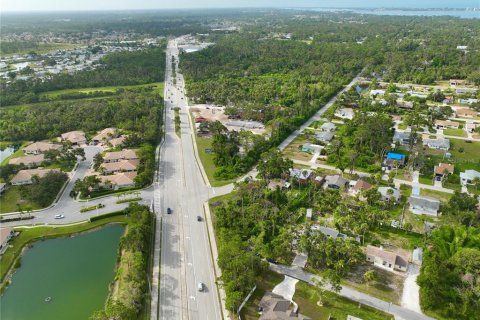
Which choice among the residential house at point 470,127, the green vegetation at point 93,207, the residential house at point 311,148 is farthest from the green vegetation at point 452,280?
the residential house at point 470,127

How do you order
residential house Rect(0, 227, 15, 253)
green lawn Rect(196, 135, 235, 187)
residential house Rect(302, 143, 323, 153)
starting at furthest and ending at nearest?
residential house Rect(302, 143, 323, 153) < green lawn Rect(196, 135, 235, 187) < residential house Rect(0, 227, 15, 253)

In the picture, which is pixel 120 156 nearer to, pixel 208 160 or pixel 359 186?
pixel 208 160

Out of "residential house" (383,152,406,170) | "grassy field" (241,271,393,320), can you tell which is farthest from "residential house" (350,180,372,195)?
"grassy field" (241,271,393,320)

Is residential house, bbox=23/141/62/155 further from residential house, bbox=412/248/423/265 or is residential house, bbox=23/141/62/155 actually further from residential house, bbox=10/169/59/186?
residential house, bbox=412/248/423/265

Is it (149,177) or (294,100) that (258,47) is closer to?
(294,100)

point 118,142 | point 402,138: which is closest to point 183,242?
point 118,142

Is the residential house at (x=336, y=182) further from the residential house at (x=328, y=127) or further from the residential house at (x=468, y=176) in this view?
the residential house at (x=328, y=127)
